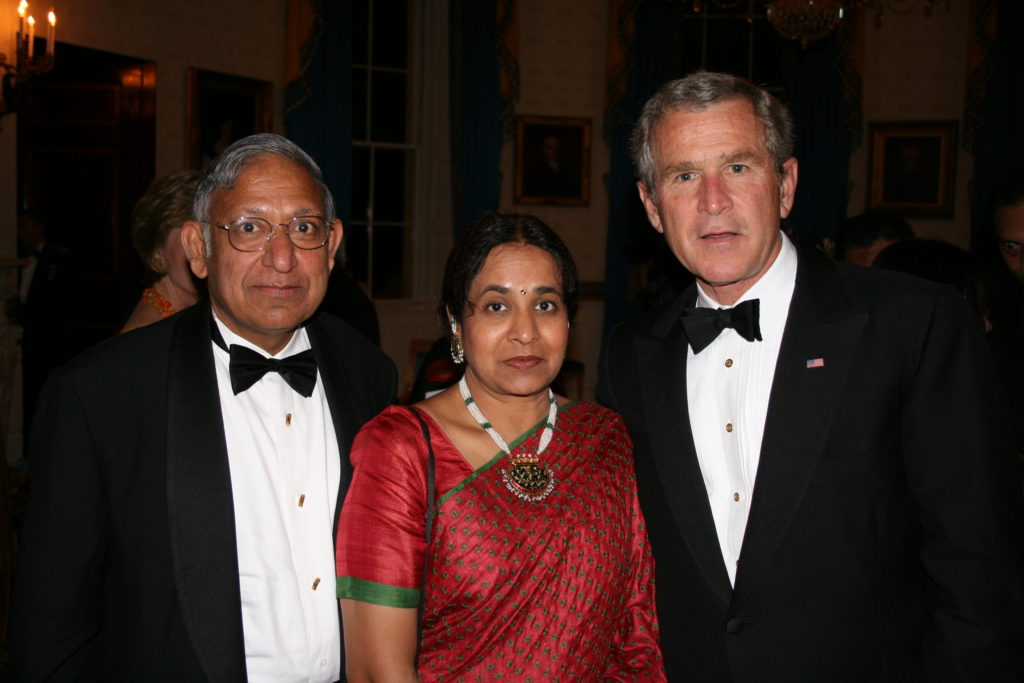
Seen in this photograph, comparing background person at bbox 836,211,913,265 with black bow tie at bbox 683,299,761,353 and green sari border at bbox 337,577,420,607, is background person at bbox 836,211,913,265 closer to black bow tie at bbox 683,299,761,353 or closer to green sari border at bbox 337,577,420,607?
black bow tie at bbox 683,299,761,353

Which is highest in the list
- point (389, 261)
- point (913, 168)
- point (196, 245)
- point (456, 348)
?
point (913, 168)

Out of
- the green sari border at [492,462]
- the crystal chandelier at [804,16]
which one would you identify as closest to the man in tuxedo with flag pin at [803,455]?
the green sari border at [492,462]

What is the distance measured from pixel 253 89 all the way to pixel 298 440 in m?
6.02

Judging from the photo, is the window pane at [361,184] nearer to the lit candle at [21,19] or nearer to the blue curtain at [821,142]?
the lit candle at [21,19]

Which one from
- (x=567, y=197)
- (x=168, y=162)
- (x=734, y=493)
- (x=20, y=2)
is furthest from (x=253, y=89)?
(x=734, y=493)

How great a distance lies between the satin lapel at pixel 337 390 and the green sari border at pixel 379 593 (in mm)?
177

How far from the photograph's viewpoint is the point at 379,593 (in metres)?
1.71

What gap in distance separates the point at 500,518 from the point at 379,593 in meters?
0.30

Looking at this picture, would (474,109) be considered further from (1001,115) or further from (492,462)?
(492,462)

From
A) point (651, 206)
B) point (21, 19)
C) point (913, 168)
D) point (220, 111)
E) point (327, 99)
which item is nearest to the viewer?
point (651, 206)

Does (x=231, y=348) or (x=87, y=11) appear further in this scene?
(x=87, y=11)

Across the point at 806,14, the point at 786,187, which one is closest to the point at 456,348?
the point at 786,187

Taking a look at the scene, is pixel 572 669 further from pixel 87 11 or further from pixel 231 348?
pixel 87 11

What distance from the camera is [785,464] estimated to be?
178cm
